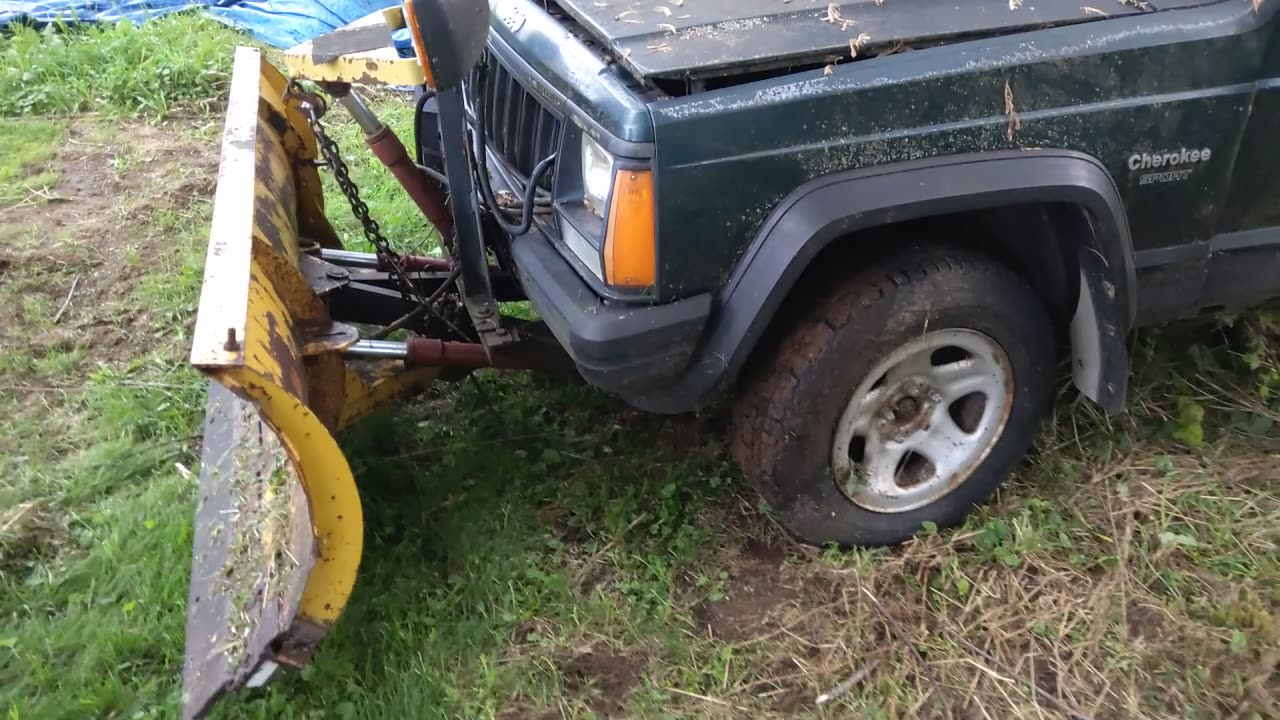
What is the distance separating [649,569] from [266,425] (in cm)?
118

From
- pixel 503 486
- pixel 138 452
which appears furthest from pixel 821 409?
pixel 138 452

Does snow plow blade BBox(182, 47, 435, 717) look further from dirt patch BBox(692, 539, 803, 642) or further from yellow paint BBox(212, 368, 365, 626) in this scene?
dirt patch BBox(692, 539, 803, 642)

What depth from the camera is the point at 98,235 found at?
4746mm

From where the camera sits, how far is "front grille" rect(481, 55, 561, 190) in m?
2.60

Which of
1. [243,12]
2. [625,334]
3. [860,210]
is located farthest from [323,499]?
[243,12]

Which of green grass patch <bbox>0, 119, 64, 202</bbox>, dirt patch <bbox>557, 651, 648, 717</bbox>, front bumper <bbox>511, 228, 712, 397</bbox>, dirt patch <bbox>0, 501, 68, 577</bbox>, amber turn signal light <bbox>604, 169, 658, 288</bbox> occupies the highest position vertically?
amber turn signal light <bbox>604, 169, 658, 288</bbox>

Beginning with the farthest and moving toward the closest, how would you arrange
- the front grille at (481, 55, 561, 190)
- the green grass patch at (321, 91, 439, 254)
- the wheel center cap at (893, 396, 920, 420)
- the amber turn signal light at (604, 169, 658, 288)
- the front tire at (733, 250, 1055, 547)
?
1. the green grass patch at (321, 91, 439, 254)
2. the wheel center cap at (893, 396, 920, 420)
3. the front grille at (481, 55, 561, 190)
4. the front tire at (733, 250, 1055, 547)
5. the amber turn signal light at (604, 169, 658, 288)

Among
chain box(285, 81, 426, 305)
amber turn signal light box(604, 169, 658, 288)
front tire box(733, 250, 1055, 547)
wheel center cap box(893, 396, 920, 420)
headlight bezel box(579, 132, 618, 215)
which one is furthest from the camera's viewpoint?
chain box(285, 81, 426, 305)

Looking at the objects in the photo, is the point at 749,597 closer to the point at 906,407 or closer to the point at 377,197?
the point at 906,407

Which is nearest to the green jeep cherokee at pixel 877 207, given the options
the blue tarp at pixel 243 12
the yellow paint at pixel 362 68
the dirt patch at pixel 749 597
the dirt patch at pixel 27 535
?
the dirt patch at pixel 749 597

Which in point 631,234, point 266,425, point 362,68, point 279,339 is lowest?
point 266,425

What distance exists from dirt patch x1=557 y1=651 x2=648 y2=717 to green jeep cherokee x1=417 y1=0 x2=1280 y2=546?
622mm

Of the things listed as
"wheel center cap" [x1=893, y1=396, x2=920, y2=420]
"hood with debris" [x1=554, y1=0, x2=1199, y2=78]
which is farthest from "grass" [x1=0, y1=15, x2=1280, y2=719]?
"hood with debris" [x1=554, y1=0, x2=1199, y2=78]

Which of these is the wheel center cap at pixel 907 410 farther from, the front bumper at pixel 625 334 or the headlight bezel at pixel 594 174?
the headlight bezel at pixel 594 174
